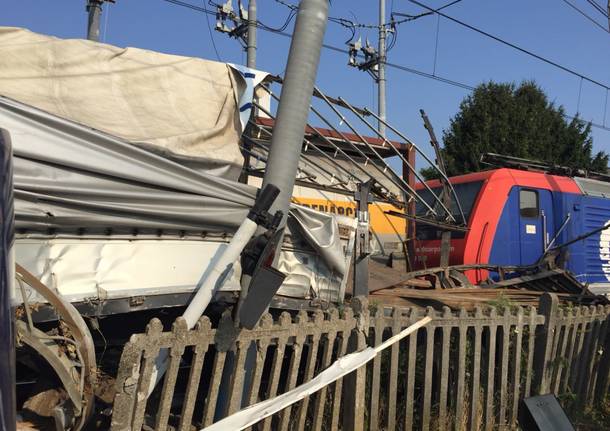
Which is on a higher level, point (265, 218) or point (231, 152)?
point (231, 152)

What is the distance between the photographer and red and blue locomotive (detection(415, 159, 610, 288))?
30.9 ft

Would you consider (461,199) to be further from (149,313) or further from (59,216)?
(59,216)

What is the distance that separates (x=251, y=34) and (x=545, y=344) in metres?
11.0

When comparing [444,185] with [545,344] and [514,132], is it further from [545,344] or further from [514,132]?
[514,132]

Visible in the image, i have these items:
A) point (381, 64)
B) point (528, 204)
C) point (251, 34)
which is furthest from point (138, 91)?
point (381, 64)

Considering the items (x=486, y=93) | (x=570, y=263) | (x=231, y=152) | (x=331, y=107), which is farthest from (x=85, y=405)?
(x=486, y=93)

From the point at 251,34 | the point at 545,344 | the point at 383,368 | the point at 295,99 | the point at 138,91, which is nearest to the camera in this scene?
the point at 295,99

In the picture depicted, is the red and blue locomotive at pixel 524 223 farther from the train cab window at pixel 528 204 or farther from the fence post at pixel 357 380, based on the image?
the fence post at pixel 357 380

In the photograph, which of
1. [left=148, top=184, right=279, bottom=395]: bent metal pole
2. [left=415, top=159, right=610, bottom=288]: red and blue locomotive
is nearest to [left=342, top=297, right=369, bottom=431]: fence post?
[left=148, top=184, right=279, bottom=395]: bent metal pole

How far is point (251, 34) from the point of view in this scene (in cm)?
1407

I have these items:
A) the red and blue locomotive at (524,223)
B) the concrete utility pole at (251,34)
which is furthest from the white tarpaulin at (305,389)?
the concrete utility pole at (251,34)

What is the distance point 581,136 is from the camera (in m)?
25.0

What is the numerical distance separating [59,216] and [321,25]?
7.65ft

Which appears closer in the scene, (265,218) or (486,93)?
(265,218)
